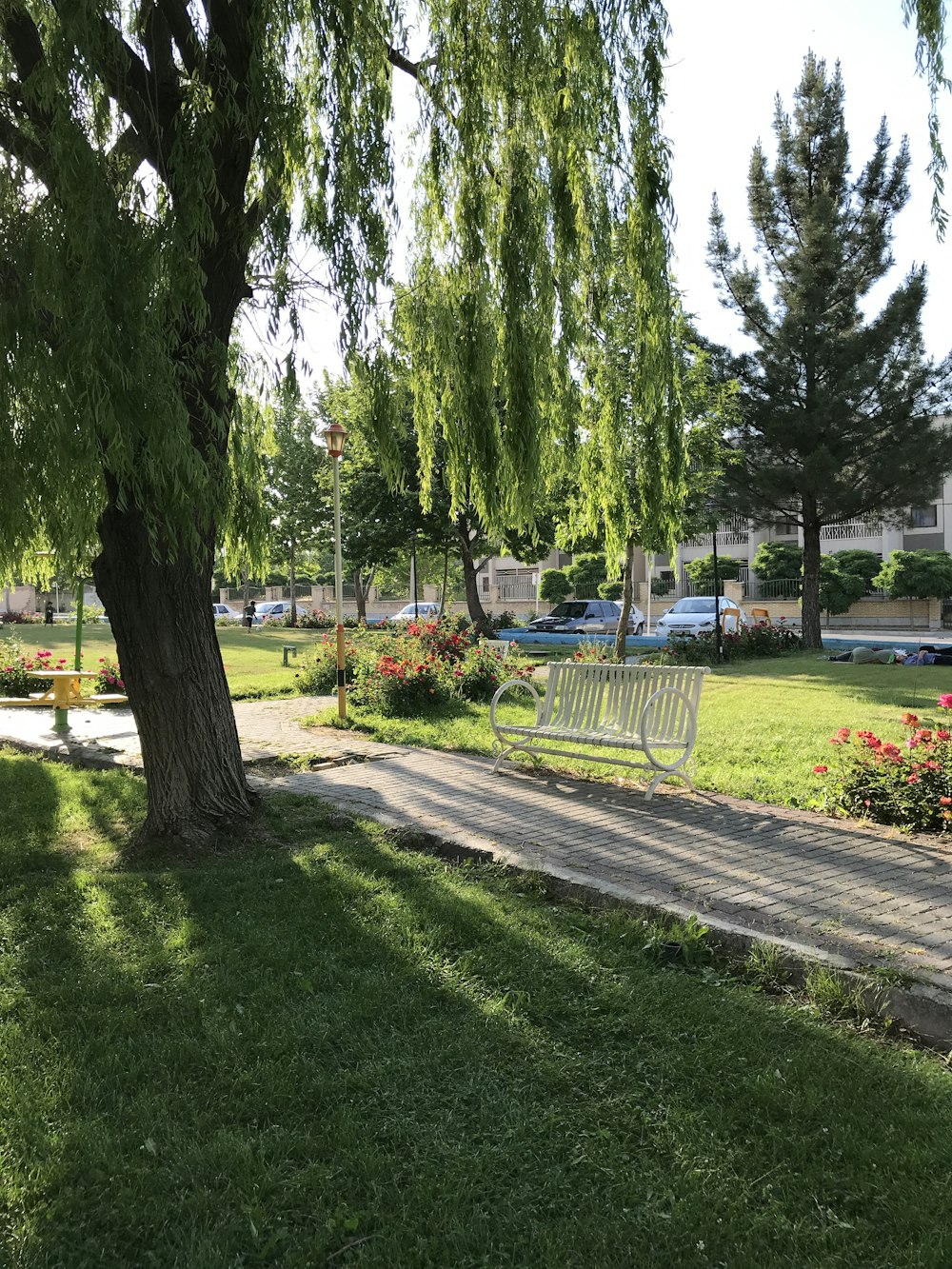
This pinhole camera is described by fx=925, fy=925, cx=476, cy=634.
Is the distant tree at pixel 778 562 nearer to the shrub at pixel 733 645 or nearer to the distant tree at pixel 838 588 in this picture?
the distant tree at pixel 838 588

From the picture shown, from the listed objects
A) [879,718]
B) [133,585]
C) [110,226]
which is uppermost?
[110,226]

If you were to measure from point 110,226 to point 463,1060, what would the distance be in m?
4.41

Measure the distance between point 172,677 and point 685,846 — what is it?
3.58 meters

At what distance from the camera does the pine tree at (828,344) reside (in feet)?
78.3

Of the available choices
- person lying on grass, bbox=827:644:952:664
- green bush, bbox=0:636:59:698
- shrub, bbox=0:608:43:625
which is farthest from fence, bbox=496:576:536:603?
green bush, bbox=0:636:59:698

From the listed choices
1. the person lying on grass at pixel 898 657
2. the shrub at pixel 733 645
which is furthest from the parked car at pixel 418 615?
the person lying on grass at pixel 898 657

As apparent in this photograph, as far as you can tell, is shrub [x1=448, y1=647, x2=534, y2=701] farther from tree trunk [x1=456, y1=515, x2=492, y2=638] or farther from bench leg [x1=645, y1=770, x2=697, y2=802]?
tree trunk [x1=456, y1=515, x2=492, y2=638]

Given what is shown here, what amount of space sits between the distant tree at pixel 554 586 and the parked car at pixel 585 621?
12.3 metres

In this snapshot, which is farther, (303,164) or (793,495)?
(793,495)

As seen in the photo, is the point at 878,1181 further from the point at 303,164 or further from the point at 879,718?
the point at 879,718

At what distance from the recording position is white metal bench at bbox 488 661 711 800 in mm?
7656

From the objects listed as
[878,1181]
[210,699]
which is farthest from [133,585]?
[878,1181]

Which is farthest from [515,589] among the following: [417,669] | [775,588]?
[417,669]

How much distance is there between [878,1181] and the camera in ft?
8.70
